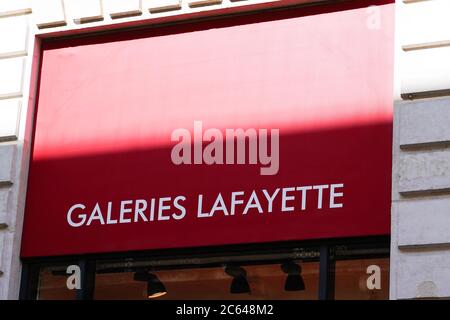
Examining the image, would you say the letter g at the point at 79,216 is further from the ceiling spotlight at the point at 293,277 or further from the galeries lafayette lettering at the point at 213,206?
the ceiling spotlight at the point at 293,277

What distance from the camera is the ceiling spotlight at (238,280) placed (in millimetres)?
12258

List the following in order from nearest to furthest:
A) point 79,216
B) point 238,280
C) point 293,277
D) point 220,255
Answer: point 293,277 < point 238,280 < point 220,255 < point 79,216

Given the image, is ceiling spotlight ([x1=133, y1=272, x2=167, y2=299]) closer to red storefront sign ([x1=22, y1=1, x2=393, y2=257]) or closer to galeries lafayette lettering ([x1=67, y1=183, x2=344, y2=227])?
red storefront sign ([x1=22, y1=1, x2=393, y2=257])

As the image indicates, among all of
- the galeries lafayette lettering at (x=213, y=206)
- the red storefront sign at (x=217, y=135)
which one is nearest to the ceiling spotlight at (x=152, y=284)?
the red storefront sign at (x=217, y=135)

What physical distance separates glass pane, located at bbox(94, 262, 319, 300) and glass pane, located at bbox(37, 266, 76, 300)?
36 centimetres

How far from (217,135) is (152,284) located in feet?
5.47

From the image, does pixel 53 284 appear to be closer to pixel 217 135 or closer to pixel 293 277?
pixel 217 135

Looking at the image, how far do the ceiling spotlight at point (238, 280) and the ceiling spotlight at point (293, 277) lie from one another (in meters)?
0.40

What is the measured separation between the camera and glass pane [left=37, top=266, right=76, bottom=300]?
1305 cm

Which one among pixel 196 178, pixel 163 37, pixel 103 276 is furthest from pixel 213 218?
pixel 163 37

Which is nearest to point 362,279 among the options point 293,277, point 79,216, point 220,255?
point 293,277

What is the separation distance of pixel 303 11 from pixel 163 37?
1595mm

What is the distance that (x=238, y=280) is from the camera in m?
12.3
